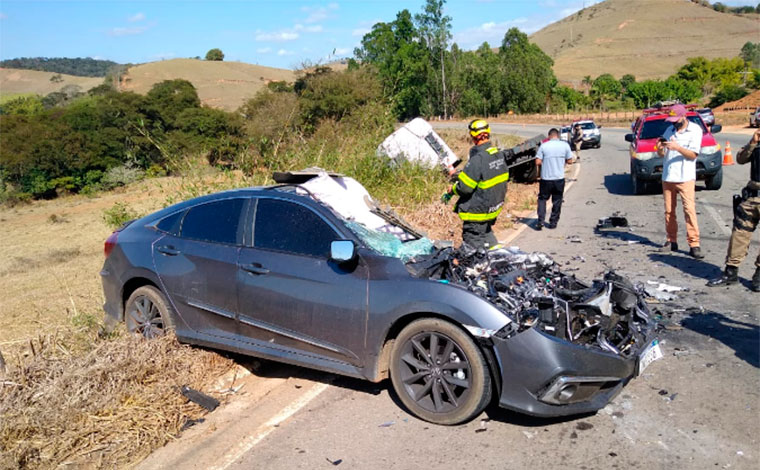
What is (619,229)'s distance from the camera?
1007cm

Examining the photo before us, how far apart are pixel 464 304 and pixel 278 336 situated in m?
1.61

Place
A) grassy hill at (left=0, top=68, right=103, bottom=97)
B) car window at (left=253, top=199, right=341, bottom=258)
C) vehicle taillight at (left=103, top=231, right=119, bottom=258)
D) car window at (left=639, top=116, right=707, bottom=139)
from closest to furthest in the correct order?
1. car window at (left=253, top=199, right=341, bottom=258)
2. vehicle taillight at (left=103, top=231, right=119, bottom=258)
3. car window at (left=639, top=116, right=707, bottom=139)
4. grassy hill at (left=0, top=68, right=103, bottom=97)

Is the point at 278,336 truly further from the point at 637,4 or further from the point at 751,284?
the point at 637,4

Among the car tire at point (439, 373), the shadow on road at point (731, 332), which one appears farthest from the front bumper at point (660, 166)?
the car tire at point (439, 373)

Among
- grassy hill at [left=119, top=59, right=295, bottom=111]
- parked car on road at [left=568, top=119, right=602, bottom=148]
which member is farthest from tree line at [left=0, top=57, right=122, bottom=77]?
parked car on road at [left=568, top=119, right=602, bottom=148]

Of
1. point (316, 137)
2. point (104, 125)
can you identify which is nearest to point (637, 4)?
point (104, 125)

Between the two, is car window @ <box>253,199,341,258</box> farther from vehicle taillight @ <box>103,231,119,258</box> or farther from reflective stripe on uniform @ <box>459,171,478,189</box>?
reflective stripe on uniform @ <box>459,171,478,189</box>

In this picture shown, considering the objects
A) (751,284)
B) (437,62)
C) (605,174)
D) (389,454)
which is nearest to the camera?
(389,454)

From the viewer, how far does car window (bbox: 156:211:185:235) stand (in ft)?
17.7

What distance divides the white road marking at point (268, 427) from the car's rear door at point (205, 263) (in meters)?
0.83

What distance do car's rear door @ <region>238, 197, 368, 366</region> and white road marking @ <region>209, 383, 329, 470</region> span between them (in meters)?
0.42

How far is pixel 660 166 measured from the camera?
1357 cm

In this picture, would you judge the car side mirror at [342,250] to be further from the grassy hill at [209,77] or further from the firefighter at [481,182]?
the grassy hill at [209,77]

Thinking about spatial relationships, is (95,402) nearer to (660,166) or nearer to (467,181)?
(467,181)
